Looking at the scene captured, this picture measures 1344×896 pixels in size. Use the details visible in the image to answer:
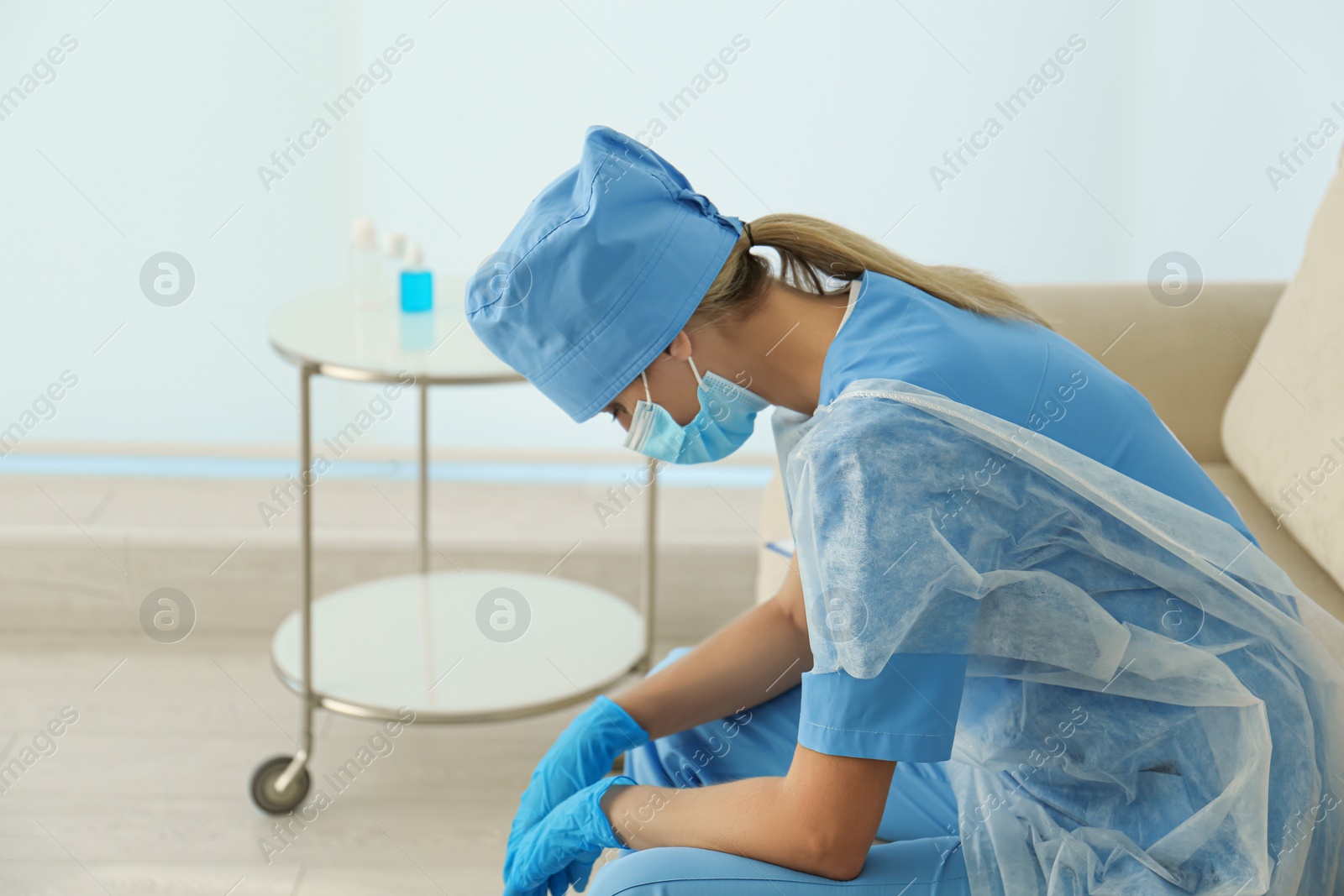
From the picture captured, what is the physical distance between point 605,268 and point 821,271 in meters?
0.18

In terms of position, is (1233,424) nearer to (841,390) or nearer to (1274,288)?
(1274,288)

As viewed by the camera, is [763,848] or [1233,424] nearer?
[763,848]

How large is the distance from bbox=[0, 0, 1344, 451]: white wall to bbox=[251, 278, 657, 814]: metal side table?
1.55ft

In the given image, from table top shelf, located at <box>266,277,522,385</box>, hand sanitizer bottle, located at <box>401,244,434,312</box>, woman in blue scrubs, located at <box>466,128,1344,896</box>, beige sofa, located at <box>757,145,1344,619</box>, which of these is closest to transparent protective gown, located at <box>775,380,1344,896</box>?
woman in blue scrubs, located at <box>466,128,1344,896</box>

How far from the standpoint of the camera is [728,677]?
1.17 m

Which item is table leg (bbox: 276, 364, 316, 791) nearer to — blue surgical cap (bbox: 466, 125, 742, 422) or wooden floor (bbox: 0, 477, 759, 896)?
wooden floor (bbox: 0, 477, 759, 896)

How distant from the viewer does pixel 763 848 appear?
0.89 m

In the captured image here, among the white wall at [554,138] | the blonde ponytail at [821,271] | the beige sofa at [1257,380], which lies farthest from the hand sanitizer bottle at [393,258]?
the blonde ponytail at [821,271]

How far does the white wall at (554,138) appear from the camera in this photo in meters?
2.13

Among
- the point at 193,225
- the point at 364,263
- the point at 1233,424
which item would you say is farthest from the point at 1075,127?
the point at 193,225

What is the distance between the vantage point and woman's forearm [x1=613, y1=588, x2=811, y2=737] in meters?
1.18

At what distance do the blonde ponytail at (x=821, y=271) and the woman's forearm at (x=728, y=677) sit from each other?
358 mm

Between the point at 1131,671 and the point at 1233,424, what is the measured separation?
0.83 metres

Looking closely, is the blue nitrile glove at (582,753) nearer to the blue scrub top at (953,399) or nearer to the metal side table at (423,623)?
the blue scrub top at (953,399)
